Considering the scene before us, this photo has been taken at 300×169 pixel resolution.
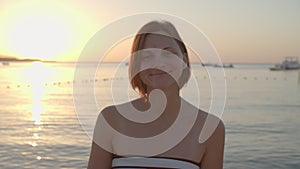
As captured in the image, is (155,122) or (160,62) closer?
(160,62)

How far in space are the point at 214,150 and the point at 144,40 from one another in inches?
21.6

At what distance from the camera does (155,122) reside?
1.99 meters

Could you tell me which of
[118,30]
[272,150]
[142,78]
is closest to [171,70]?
[142,78]

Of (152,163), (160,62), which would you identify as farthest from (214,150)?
(160,62)

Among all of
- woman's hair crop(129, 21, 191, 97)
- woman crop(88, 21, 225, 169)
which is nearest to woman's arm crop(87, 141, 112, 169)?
woman crop(88, 21, 225, 169)

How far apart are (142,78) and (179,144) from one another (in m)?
0.32

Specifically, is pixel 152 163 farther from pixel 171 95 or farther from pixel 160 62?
pixel 160 62

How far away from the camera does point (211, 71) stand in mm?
1833

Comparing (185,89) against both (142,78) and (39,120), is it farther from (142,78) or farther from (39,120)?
(39,120)

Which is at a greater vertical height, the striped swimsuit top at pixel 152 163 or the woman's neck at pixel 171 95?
the woman's neck at pixel 171 95

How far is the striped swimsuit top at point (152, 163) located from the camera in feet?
6.31

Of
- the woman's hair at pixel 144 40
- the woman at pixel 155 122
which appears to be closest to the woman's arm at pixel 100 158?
the woman at pixel 155 122

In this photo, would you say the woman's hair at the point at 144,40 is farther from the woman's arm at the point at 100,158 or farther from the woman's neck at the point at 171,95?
the woman's arm at the point at 100,158

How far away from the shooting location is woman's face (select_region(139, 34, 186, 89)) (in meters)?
1.86
